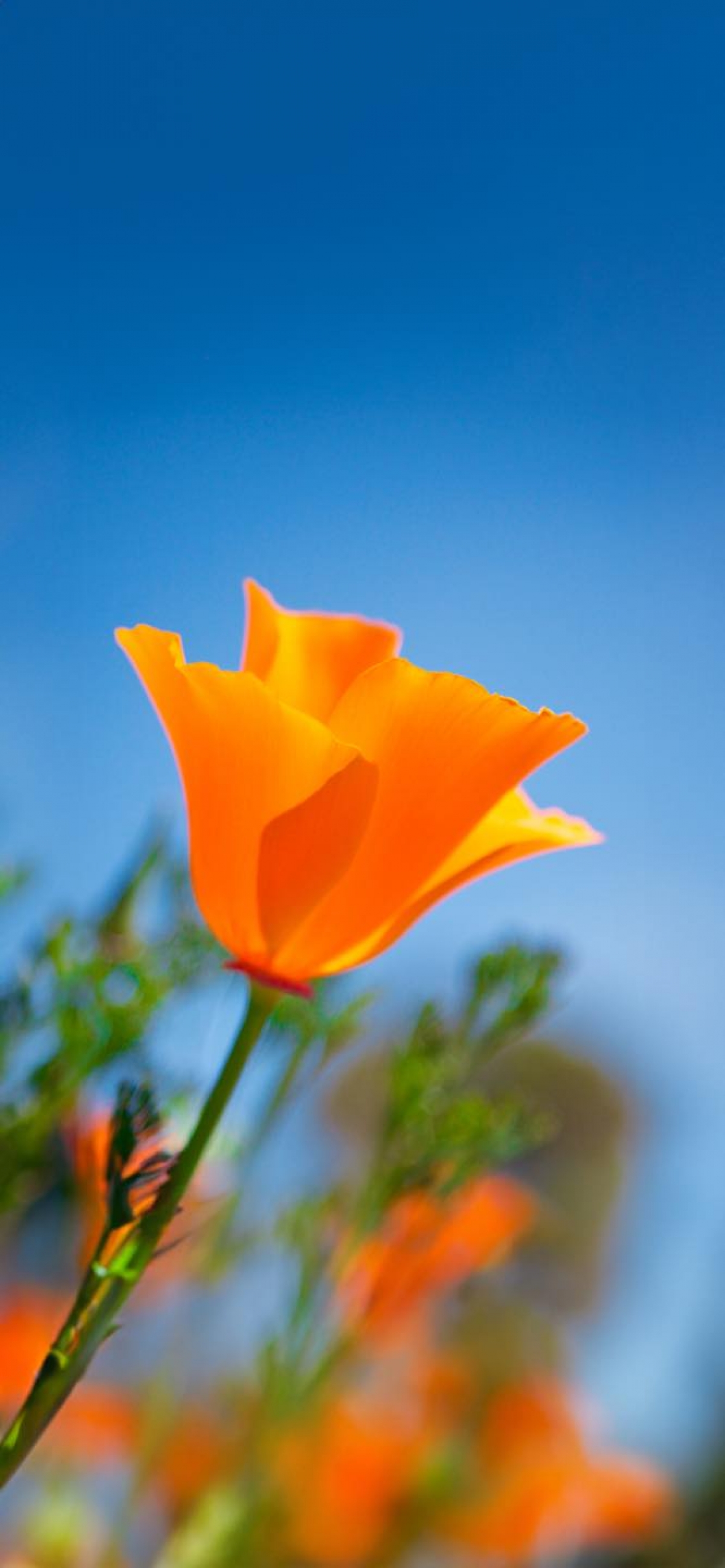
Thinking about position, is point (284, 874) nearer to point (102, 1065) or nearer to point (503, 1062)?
point (102, 1065)

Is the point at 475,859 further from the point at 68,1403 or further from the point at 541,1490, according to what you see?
the point at 541,1490

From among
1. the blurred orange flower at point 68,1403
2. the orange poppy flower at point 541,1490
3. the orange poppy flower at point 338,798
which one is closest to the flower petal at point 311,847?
the orange poppy flower at point 338,798

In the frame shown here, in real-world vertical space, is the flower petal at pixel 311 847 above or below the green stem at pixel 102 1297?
above

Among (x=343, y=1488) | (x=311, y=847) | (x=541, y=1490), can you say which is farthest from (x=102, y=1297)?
(x=541, y=1490)

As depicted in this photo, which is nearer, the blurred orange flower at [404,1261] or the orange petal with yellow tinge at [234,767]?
the orange petal with yellow tinge at [234,767]

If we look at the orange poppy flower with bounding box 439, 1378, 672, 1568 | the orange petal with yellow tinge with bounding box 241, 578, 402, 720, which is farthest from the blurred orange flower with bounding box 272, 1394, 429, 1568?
the orange petal with yellow tinge with bounding box 241, 578, 402, 720

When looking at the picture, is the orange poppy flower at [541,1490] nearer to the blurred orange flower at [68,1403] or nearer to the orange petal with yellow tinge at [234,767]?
the blurred orange flower at [68,1403]
